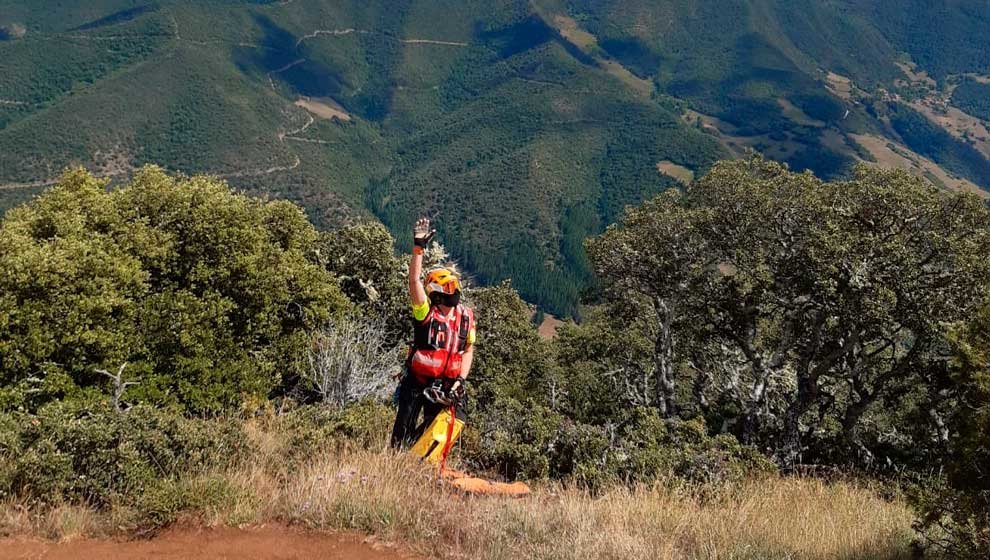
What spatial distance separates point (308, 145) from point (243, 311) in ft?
643

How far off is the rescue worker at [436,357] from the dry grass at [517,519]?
51 cm

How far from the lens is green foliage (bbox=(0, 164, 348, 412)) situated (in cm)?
953

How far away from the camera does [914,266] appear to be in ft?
32.8

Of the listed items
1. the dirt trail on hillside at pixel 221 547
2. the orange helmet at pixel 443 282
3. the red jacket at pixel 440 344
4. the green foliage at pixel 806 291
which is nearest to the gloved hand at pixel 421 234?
the orange helmet at pixel 443 282

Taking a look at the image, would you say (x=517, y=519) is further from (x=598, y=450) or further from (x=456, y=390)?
(x=598, y=450)

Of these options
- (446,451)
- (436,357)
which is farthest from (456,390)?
(446,451)

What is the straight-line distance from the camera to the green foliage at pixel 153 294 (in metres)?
9.53

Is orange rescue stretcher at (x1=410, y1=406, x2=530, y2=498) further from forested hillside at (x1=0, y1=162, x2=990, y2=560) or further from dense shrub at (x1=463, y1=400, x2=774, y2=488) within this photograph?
dense shrub at (x1=463, y1=400, x2=774, y2=488)

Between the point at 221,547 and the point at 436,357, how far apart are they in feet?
7.73

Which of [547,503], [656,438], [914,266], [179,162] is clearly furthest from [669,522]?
[179,162]

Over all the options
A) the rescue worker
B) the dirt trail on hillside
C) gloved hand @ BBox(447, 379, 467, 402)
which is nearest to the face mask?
the rescue worker

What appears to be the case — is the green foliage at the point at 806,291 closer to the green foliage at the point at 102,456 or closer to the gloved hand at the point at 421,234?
the gloved hand at the point at 421,234

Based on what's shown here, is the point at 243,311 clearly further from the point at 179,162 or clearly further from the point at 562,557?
the point at 179,162

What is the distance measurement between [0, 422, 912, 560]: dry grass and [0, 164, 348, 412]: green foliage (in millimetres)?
5572
